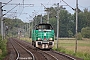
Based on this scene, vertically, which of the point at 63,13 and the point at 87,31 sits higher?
the point at 63,13

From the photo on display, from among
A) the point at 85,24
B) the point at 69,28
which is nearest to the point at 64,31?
the point at 69,28

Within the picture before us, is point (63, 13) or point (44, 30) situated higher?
point (63, 13)

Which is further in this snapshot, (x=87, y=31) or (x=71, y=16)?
(x=71, y=16)

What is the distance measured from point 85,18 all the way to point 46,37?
96.5 metres

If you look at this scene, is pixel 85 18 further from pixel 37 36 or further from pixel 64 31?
pixel 37 36

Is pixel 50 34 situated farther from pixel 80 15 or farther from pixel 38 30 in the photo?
pixel 80 15

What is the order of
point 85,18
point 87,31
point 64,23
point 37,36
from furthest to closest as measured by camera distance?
point 64,23, point 85,18, point 87,31, point 37,36

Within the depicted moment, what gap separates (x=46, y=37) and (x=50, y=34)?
0.72m

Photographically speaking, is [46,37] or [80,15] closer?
[46,37]

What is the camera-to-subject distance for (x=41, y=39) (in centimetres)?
3981

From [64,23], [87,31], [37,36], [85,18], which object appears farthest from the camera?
[64,23]

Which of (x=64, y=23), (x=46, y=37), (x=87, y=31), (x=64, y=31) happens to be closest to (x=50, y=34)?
(x=46, y=37)

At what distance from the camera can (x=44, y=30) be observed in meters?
40.2

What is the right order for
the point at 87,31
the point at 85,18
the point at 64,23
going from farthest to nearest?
the point at 64,23 < the point at 85,18 < the point at 87,31
